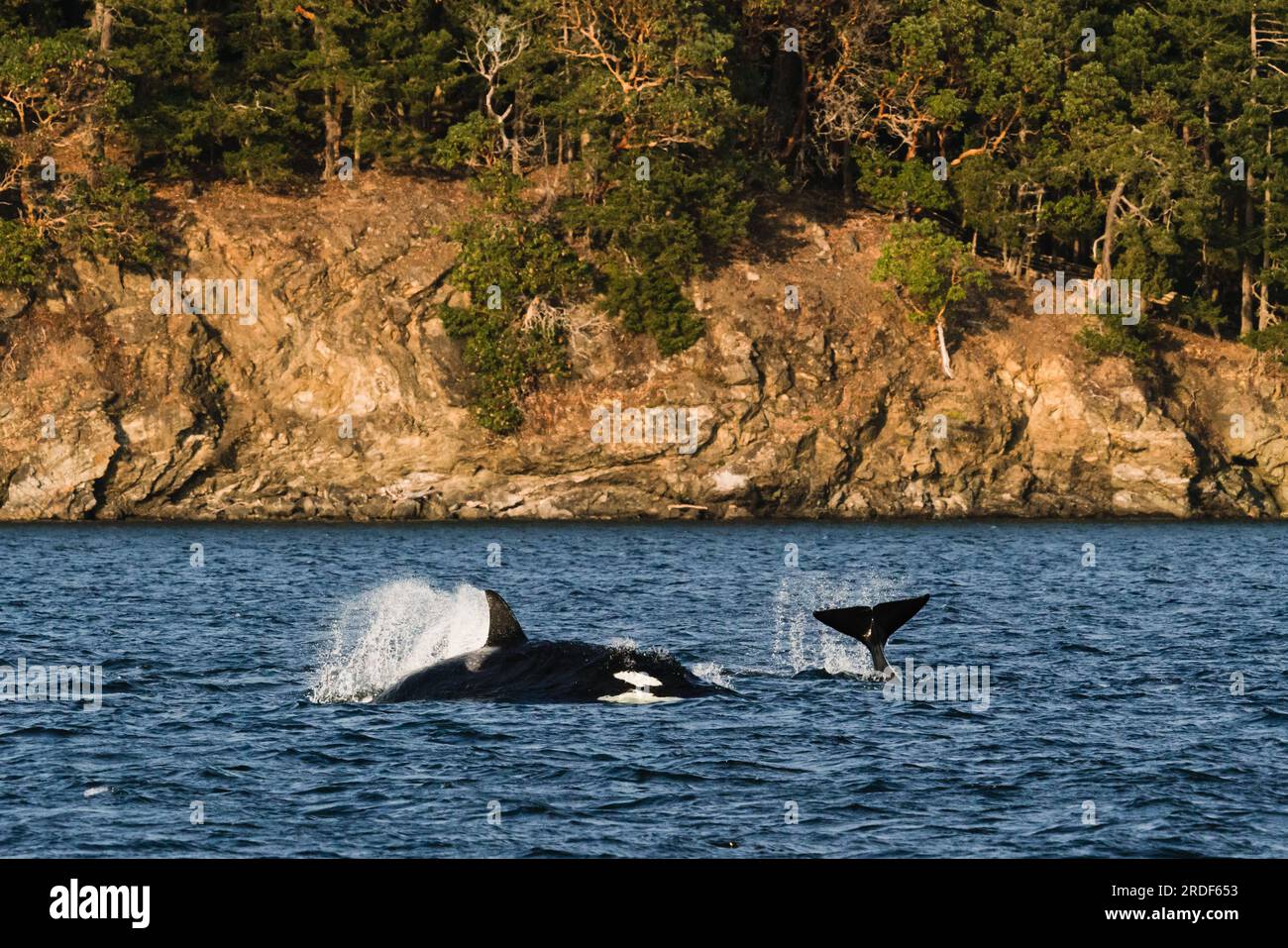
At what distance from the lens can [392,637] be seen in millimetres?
37781

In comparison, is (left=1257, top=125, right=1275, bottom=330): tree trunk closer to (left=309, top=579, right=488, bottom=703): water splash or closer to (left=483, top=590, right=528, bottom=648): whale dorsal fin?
(left=309, top=579, right=488, bottom=703): water splash

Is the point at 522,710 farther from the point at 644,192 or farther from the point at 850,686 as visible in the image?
the point at 644,192

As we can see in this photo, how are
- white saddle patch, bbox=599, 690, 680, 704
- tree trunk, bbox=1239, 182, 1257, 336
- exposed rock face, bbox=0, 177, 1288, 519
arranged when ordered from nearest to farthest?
white saddle patch, bbox=599, 690, 680, 704 < exposed rock face, bbox=0, 177, 1288, 519 < tree trunk, bbox=1239, 182, 1257, 336

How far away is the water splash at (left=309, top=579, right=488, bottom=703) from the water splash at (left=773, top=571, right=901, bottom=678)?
6.63m

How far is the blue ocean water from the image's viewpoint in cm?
2161

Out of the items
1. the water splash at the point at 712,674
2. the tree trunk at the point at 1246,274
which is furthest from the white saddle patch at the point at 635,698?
the tree trunk at the point at 1246,274

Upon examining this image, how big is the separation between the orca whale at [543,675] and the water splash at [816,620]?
434 cm

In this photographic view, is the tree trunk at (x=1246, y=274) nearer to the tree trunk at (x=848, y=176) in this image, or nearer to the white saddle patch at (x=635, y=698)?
the tree trunk at (x=848, y=176)

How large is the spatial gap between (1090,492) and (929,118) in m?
19.3

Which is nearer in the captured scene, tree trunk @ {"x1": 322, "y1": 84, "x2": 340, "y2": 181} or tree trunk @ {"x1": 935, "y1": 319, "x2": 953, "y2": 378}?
tree trunk @ {"x1": 935, "y1": 319, "x2": 953, "y2": 378}

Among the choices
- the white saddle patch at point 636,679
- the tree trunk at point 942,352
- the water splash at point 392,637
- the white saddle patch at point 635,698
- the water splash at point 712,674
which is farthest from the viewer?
the tree trunk at point 942,352

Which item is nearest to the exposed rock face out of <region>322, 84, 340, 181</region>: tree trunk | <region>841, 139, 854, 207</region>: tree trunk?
<region>322, 84, 340, 181</region>: tree trunk

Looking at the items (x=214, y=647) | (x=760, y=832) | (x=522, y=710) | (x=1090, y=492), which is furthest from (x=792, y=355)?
(x=760, y=832)

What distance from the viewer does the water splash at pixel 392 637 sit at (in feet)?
104
